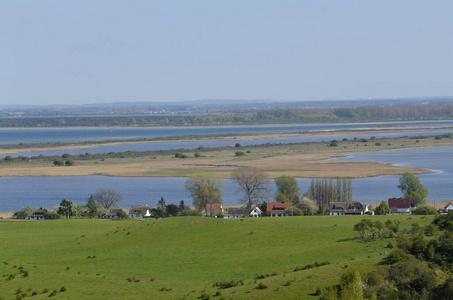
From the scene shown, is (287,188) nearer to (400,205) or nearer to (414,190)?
(400,205)

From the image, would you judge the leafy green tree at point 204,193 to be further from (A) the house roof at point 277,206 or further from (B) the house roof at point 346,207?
(B) the house roof at point 346,207

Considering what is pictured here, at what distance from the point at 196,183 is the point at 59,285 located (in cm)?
3481

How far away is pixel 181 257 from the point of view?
36.0 metres

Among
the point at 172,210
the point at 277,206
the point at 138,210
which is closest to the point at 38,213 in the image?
the point at 138,210

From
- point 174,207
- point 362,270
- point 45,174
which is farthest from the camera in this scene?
point 45,174

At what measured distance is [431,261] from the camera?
25.2 m

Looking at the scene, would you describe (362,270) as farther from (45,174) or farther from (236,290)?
(45,174)

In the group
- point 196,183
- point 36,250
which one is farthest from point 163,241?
point 196,183

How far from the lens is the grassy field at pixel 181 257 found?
2619 centimetres

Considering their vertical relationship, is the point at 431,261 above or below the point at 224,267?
above

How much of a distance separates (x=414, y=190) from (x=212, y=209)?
62.9ft

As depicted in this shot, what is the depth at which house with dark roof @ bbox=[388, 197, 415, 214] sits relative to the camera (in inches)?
2218

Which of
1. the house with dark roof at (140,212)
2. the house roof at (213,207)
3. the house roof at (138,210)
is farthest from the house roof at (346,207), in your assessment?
the house roof at (138,210)

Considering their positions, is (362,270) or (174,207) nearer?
(362,270)
